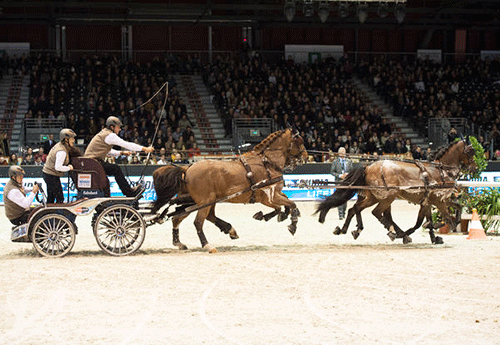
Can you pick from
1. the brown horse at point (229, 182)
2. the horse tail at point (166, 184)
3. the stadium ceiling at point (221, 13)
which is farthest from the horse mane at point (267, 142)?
the stadium ceiling at point (221, 13)

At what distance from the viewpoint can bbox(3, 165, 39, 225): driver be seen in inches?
425

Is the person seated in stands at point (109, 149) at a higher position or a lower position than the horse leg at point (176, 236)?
higher

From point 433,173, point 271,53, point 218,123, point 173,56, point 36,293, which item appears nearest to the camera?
point 36,293

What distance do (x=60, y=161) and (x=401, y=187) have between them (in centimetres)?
540

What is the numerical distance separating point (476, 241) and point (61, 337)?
8439 mm

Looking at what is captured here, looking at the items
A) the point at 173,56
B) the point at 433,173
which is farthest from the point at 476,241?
the point at 173,56

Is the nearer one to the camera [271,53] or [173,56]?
[173,56]

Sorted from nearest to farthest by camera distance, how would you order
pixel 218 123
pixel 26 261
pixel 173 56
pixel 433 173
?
pixel 26 261 → pixel 433 173 → pixel 218 123 → pixel 173 56

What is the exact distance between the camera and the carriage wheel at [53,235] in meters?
10.6

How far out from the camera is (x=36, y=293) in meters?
8.27

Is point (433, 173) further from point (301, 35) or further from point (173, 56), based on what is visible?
point (301, 35)

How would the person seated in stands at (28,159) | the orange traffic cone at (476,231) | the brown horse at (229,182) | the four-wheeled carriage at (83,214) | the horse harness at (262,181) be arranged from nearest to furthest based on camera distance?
the four-wheeled carriage at (83,214), the brown horse at (229,182), the horse harness at (262,181), the orange traffic cone at (476,231), the person seated in stands at (28,159)

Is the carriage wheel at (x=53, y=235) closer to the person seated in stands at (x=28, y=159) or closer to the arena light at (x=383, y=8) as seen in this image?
the person seated in stands at (x=28, y=159)

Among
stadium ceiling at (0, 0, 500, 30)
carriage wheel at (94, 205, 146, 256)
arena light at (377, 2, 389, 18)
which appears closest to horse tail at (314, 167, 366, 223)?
carriage wheel at (94, 205, 146, 256)
